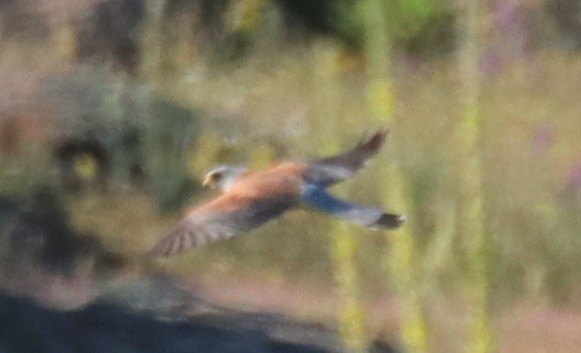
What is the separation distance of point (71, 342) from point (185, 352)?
0.33m

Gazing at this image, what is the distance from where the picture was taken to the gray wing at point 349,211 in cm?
217

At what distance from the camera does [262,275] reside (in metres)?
4.95

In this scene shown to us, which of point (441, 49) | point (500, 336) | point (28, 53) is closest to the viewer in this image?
point (500, 336)

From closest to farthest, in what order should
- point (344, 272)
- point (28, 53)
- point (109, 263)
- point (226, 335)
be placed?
1. point (344, 272)
2. point (226, 335)
3. point (109, 263)
4. point (28, 53)

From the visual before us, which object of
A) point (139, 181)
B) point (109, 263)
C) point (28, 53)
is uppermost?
point (28, 53)

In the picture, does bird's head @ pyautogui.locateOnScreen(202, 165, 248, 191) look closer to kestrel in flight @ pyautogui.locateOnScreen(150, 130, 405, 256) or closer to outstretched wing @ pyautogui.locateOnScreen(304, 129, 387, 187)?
kestrel in flight @ pyautogui.locateOnScreen(150, 130, 405, 256)

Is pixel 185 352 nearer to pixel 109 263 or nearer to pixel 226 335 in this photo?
pixel 226 335

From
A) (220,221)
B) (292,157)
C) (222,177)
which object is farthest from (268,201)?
(292,157)

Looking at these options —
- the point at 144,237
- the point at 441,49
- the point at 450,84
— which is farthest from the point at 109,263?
the point at 441,49

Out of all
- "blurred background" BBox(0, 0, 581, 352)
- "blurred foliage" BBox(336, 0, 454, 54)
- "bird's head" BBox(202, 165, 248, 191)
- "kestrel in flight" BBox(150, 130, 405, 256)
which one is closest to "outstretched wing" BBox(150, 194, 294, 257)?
"kestrel in flight" BBox(150, 130, 405, 256)

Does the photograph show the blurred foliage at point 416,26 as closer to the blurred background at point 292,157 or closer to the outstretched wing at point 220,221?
the blurred background at point 292,157

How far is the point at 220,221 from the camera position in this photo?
82.3 inches

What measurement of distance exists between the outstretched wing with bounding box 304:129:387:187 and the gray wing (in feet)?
0.23

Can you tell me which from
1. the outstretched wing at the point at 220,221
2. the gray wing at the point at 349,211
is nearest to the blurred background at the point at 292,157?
the gray wing at the point at 349,211
